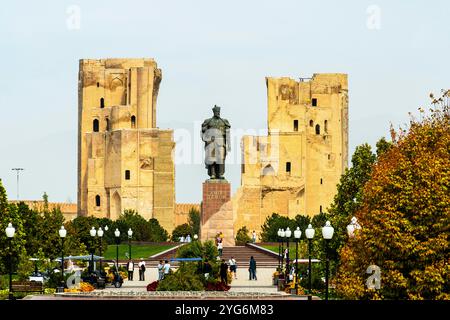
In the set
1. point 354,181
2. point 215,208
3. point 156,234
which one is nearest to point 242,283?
point 354,181

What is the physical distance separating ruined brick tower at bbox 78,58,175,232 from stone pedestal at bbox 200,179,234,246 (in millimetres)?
51797

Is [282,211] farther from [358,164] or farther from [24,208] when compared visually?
[358,164]

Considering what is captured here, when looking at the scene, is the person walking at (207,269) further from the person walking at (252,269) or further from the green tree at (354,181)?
the person walking at (252,269)

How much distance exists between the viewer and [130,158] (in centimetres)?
10975

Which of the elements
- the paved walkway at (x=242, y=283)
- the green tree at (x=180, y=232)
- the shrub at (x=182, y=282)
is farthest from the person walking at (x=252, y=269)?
the green tree at (x=180, y=232)

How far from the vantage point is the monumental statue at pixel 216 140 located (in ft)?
183

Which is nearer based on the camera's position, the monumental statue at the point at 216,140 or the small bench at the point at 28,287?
the small bench at the point at 28,287

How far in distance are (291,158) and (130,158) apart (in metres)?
13.8

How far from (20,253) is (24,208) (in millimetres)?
17842

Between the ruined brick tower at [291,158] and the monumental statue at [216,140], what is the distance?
50.7 m

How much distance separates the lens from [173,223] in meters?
111

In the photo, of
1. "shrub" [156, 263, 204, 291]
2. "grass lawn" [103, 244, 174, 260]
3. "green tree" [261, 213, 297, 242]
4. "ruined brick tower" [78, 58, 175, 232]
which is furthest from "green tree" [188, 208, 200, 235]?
"shrub" [156, 263, 204, 291]

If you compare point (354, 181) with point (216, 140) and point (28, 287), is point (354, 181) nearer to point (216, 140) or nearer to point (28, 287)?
point (28, 287)
